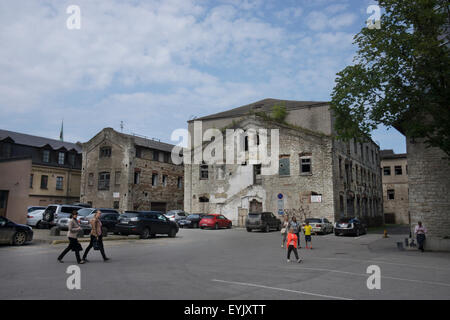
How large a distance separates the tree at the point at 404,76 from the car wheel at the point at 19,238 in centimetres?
1559

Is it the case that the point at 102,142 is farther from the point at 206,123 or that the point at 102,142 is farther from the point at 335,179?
the point at 335,179

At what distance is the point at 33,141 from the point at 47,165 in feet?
12.5

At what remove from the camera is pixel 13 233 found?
51.0 feet

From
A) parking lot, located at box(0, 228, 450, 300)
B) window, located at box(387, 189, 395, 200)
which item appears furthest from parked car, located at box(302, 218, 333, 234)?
window, located at box(387, 189, 395, 200)

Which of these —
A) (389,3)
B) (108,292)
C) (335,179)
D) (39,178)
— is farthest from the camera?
(39,178)

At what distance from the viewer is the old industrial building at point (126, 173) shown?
4072 centimetres

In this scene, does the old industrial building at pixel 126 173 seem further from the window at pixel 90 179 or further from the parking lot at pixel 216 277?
the parking lot at pixel 216 277

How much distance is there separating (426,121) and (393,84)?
4.20m

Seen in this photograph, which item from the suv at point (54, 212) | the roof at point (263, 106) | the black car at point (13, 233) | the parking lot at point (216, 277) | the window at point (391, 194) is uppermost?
the roof at point (263, 106)

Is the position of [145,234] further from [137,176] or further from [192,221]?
[137,176]

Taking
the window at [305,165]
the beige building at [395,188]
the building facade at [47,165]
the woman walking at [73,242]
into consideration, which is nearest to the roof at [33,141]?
the building facade at [47,165]

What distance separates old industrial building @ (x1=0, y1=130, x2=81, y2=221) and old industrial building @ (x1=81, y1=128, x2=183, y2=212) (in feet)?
A: 8.82

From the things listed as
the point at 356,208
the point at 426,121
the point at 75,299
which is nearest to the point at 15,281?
the point at 75,299
